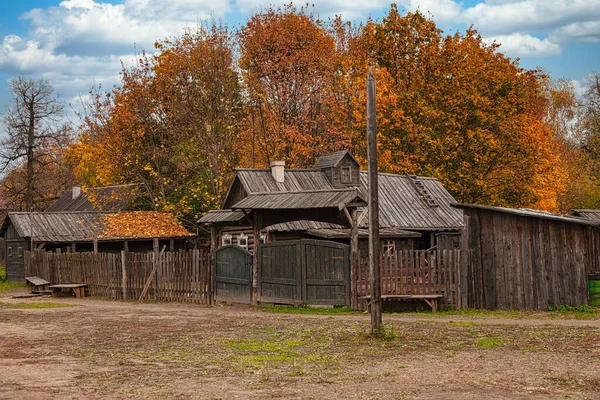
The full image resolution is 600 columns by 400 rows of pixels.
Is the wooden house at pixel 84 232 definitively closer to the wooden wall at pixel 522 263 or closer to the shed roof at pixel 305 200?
the shed roof at pixel 305 200

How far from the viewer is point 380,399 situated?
8.84 m

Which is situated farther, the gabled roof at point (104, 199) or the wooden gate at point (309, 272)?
the gabled roof at point (104, 199)

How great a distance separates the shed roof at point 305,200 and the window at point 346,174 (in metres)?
13.1

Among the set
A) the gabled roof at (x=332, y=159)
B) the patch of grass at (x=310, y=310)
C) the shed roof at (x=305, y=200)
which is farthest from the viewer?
the gabled roof at (x=332, y=159)

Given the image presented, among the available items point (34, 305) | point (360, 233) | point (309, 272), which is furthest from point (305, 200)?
point (34, 305)

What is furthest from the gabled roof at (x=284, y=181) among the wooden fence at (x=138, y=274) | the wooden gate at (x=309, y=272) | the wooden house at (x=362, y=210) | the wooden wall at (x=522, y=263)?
the wooden wall at (x=522, y=263)

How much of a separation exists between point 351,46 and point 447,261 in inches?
1159

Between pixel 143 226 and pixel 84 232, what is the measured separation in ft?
10.3

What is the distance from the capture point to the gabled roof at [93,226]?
41.3 m

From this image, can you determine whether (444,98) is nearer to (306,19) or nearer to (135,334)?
(306,19)

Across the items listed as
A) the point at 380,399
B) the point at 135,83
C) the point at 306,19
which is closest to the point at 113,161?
the point at 135,83

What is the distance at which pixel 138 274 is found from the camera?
91.7 ft

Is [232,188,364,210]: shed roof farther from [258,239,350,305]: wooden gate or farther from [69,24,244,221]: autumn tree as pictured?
[69,24,244,221]: autumn tree

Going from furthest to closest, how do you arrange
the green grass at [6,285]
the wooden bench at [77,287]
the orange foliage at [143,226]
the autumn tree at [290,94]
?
the autumn tree at [290,94]
the orange foliage at [143,226]
the green grass at [6,285]
the wooden bench at [77,287]
